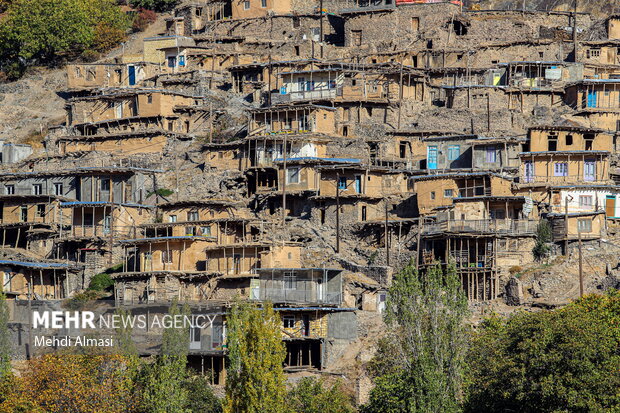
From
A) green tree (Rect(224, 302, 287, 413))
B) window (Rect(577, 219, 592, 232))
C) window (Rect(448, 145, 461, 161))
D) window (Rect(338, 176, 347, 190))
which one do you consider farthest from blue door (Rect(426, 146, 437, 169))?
green tree (Rect(224, 302, 287, 413))

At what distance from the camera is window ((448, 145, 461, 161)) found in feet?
262

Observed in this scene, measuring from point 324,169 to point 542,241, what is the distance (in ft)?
47.3

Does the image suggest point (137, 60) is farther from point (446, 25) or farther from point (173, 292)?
point (173, 292)

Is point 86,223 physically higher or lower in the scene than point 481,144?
lower

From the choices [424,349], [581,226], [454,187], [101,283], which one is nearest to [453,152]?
[454,187]

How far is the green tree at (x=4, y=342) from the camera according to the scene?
192 feet

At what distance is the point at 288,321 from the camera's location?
6644cm

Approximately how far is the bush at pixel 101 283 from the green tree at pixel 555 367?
25870mm

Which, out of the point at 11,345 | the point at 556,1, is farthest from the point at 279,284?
the point at 556,1

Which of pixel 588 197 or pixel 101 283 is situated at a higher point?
pixel 588 197

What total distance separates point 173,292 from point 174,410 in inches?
673

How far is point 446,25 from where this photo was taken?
307 ft

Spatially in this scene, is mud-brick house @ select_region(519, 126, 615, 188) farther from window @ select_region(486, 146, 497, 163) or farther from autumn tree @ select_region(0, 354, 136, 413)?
autumn tree @ select_region(0, 354, 136, 413)

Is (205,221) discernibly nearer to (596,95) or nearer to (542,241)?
(542,241)
